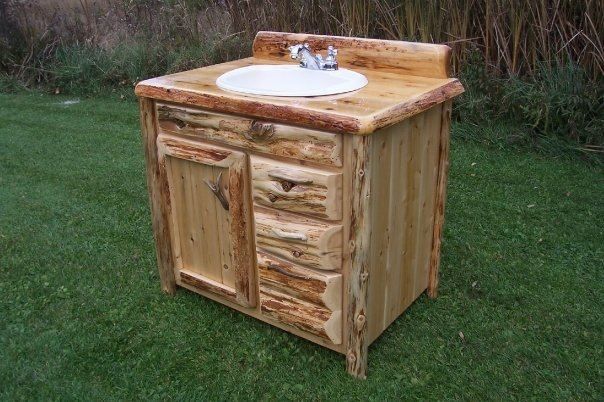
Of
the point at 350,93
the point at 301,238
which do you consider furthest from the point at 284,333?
the point at 350,93

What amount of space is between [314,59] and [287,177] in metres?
0.59

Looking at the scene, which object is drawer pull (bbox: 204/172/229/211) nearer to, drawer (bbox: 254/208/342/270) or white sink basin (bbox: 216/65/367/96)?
drawer (bbox: 254/208/342/270)

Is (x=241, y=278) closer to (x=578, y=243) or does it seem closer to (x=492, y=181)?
(x=578, y=243)

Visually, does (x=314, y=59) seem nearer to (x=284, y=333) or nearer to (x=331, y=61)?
(x=331, y=61)

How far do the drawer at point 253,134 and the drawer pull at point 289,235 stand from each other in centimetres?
25

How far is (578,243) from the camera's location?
284cm

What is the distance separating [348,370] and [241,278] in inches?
19.6

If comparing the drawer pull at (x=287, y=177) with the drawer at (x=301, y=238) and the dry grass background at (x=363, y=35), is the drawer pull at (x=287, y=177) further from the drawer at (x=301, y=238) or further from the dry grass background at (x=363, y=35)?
the dry grass background at (x=363, y=35)

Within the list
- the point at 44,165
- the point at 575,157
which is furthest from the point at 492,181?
the point at 44,165

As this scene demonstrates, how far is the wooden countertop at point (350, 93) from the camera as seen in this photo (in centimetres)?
176

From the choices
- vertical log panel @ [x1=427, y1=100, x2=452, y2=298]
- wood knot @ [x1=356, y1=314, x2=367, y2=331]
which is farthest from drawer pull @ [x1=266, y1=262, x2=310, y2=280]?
vertical log panel @ [x1=427, y1=100, x2=452, y2=298]

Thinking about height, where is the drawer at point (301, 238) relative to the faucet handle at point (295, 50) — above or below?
below

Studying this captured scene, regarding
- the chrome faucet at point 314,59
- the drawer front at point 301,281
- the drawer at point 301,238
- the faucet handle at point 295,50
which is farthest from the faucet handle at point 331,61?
the drawer front at point 301,281

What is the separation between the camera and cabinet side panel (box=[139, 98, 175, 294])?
224cm
